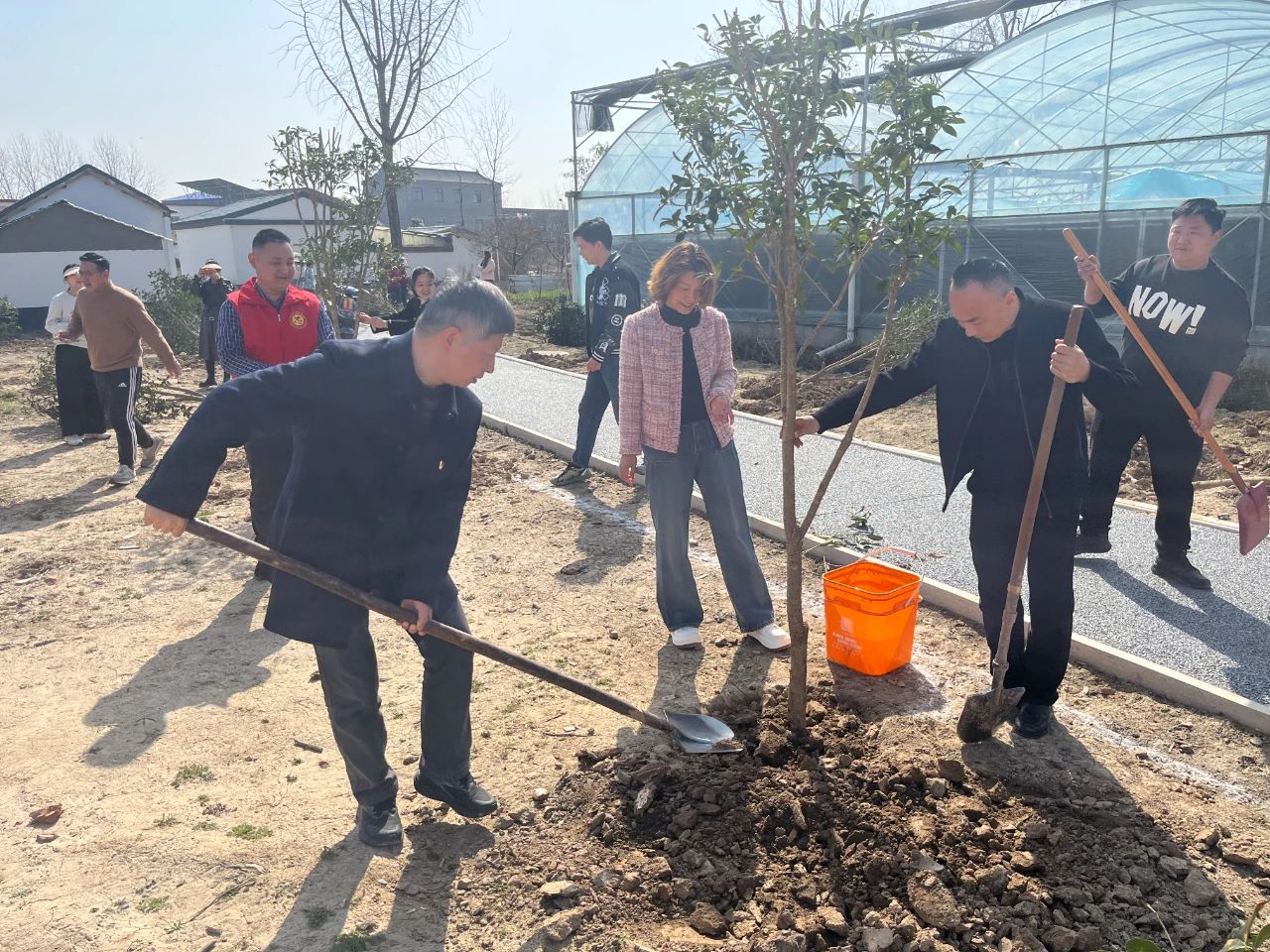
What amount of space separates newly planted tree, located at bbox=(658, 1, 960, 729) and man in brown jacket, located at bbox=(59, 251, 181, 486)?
5.68 m

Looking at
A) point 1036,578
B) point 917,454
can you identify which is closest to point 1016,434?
point 1036,578

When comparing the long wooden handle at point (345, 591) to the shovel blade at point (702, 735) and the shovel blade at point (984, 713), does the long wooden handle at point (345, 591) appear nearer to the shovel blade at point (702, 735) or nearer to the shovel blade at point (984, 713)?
the shovel blade at point (702, 735)

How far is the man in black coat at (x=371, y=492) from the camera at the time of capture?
104 inches

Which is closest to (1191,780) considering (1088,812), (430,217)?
(1088,812)

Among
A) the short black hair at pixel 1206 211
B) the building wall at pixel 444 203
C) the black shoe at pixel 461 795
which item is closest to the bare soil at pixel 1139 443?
the short black hair at pixel 1206 211

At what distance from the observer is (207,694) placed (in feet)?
13.6

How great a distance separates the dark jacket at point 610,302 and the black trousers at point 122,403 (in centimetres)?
396

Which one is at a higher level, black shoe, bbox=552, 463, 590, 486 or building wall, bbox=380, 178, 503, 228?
building wall, bbox=380, 178, 503, 228

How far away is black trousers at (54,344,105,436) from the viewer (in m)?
9.24

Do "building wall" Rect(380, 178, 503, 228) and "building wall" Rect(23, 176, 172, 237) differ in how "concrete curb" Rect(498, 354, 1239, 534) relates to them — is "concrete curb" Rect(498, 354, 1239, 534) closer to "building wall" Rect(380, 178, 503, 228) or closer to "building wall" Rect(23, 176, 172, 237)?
"building wall" Rect(23, 176, 172, 237)

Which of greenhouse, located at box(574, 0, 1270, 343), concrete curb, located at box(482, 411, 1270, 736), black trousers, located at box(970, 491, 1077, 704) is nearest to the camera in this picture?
black trousers, located at box(970, 491, 1077, 704)

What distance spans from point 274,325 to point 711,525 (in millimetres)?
2629

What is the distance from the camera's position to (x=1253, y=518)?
439 centimetres

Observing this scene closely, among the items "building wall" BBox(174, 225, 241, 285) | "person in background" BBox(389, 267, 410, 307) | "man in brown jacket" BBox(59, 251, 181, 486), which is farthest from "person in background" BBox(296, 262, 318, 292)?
"building wall" BBox(174, 225, 241, 285)
